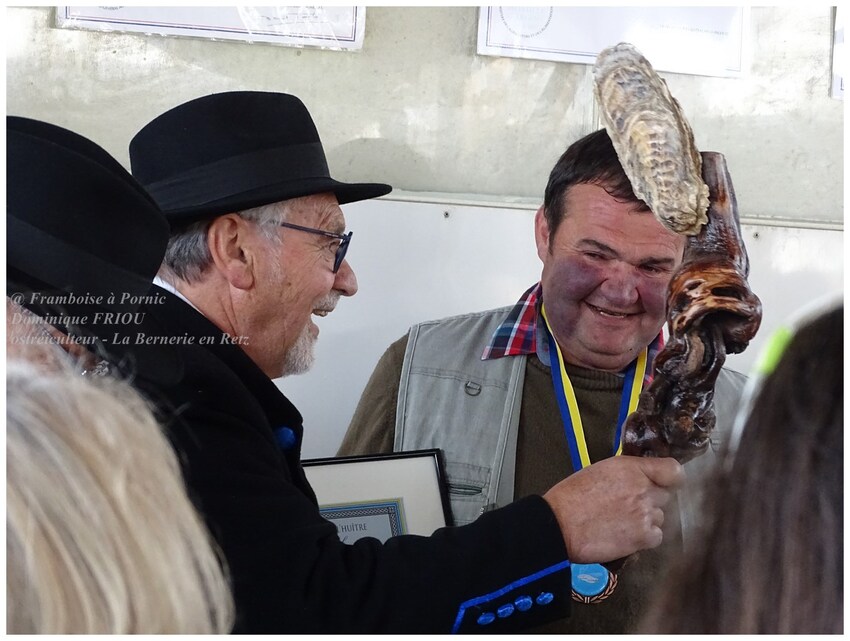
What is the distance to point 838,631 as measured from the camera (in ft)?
2.28

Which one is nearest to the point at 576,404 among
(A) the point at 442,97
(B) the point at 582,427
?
(B) the point at 582,427

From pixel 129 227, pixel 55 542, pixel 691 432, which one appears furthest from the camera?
pixel 691 432

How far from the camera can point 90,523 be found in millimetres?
600

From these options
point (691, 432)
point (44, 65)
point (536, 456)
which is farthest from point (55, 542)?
point (44, 65)

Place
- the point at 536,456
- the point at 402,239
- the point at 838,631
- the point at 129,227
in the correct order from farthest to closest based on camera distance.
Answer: the point at 402,239, the point at 536,456, the point at 129,227, the point at 838,631

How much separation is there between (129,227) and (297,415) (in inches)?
13.4

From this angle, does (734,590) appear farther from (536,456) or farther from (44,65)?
(44,65)

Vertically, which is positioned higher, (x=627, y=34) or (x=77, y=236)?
(x=627, y=34)

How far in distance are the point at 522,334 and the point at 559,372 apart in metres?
0.09

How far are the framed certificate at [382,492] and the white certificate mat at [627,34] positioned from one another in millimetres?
638

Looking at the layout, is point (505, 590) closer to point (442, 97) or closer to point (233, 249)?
point (233, 249)

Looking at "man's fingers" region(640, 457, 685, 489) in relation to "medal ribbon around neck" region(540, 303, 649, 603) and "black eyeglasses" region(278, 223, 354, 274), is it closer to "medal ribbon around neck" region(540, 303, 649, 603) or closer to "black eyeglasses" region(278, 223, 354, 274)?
"medal ribbon around neck" region(540, 303, 649, 603)

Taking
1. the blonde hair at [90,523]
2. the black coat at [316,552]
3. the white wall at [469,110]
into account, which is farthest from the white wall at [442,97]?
the blonde hair at [90,523]

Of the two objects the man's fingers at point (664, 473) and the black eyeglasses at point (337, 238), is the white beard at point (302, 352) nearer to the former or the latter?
the black eyeglasses at point (337, 238)
